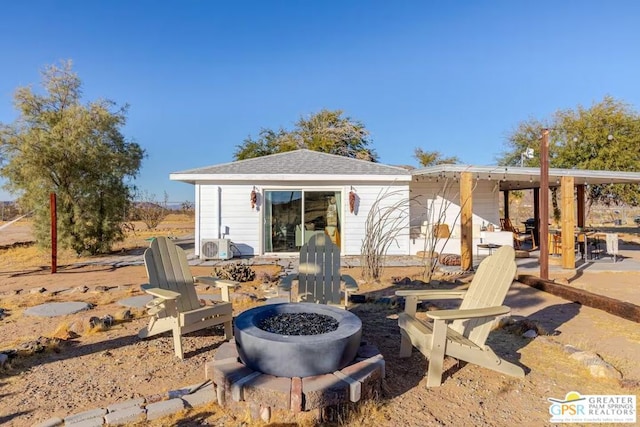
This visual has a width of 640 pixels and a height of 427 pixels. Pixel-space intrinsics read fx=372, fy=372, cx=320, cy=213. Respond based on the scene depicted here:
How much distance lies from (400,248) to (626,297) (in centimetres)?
519

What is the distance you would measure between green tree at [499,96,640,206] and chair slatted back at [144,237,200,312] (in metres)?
17.5

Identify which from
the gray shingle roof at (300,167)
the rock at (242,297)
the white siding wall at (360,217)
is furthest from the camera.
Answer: the white siding wall at (360,217)

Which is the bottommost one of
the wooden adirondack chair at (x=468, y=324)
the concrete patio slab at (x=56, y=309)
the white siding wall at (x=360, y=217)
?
the concrete patio slab at (x=56, y=309)

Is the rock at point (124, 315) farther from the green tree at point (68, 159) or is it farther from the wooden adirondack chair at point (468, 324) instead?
the green tree at point (68, 159)

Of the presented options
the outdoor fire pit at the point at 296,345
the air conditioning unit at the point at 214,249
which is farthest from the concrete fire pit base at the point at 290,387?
the air conditioning unit at the point at 214,249

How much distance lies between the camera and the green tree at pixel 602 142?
16484 millimetres

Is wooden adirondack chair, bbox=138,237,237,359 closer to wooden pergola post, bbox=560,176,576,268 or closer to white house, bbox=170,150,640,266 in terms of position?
white house, bbox=170,150,640,266

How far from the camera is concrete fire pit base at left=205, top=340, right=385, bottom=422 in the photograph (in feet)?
7.12

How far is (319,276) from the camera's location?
4.31 m

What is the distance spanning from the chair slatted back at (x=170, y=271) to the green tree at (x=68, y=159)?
751cm

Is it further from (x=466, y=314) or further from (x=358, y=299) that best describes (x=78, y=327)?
(x=466, y=314)

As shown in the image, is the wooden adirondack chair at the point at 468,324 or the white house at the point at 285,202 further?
the white house at the point at 285,202

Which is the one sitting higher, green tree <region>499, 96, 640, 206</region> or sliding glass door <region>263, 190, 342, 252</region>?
green tree <region>499, 96, 640, 206</region>

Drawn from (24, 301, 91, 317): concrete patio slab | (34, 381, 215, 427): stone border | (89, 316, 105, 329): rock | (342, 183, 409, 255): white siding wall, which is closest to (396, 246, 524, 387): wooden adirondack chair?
(34, 381, 215, 427): stone border
